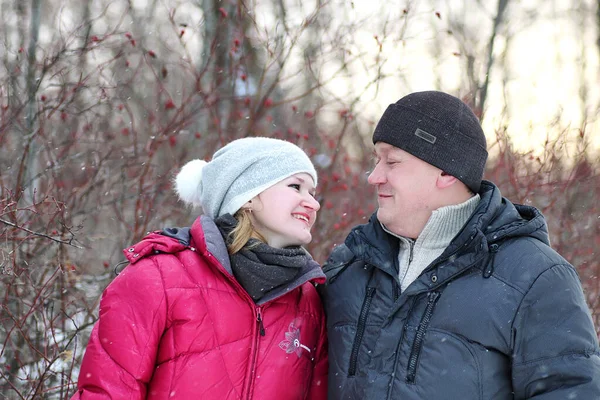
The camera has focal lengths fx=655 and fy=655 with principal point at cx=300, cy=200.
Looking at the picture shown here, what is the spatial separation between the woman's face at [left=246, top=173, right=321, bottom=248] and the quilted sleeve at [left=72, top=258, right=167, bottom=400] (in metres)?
0.62

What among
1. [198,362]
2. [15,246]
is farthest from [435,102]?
[15,246]

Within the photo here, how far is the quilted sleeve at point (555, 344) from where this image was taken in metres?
2.31

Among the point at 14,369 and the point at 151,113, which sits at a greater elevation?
the point at 151,113

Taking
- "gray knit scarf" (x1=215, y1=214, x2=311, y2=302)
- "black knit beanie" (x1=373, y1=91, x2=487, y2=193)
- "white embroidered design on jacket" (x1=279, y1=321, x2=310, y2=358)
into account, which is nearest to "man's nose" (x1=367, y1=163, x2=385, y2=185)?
"black knit beanie" (x1=373, y1=91, x2=487, y2=193)

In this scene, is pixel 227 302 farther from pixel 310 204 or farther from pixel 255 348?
pixel 310 204

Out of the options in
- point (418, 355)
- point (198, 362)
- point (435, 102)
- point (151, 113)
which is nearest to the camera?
point (418, 355)

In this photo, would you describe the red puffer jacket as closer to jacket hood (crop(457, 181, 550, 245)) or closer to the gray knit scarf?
the gray knit scarf

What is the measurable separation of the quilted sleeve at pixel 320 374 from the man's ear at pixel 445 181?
927mm

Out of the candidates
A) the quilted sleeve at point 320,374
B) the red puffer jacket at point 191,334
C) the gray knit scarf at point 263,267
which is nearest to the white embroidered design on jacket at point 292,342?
the red puffer jacket at point 191,334

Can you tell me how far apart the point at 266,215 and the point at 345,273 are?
1.54 ft

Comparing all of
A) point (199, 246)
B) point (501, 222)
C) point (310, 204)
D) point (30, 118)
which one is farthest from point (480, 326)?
point (30, 118)

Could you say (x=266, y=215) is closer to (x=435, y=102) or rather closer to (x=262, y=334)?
(x=262, y=334)

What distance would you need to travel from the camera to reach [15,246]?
3691 mm

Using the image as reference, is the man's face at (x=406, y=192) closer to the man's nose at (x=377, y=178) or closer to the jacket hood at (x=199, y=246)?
the man's nose at (x=377, y=178)
